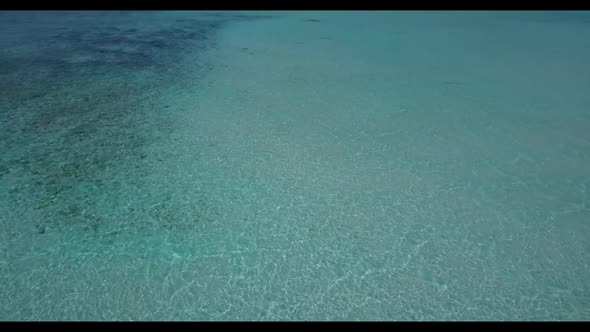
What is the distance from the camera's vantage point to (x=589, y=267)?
174 centimetres

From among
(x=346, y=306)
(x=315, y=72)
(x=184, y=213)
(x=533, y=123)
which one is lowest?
(x=346, y=306)

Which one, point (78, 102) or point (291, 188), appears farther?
point (78, 102)

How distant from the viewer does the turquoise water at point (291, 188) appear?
1.61m

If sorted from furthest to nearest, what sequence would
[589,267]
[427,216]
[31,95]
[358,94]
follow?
[358,94] → [31,95] → [427,216] → [589,267]

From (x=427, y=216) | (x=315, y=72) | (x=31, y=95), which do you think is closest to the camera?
(x=427, y=216)

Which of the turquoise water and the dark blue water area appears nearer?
the turquoise water

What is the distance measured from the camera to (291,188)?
7.54 ft

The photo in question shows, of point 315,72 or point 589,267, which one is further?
point 315,72

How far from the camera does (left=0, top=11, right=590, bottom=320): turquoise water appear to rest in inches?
63.5

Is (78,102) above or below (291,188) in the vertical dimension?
above

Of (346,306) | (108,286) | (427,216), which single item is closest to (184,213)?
(108,286)

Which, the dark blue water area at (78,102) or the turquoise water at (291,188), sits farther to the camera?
the dark blue water area at (78,102)

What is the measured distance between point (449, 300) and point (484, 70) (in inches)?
143

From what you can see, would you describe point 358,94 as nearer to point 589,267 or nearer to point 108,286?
point 589,267
